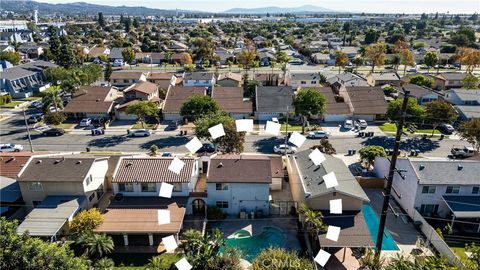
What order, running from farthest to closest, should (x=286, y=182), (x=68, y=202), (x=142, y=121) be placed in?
(x=142, y=121)
(x=286, y=182)
(x=68, y=202)

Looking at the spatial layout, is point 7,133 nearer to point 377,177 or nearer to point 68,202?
point 68,202

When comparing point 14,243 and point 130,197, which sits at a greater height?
point 14,243

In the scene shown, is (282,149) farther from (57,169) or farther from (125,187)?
(57,169)

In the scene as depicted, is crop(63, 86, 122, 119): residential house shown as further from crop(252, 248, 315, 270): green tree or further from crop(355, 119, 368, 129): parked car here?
crop(252, 248, 315, 270): green tree

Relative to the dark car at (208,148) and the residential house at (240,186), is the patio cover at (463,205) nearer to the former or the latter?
the residential house at (240,186)

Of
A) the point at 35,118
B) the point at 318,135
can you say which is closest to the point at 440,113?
the point at 318,135

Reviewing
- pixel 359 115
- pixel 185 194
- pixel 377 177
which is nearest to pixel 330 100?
pixel 359 115

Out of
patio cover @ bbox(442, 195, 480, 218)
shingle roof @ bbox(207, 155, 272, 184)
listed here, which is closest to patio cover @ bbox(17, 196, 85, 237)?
shingle roof @ bbox(207, 155, 272, 184)
